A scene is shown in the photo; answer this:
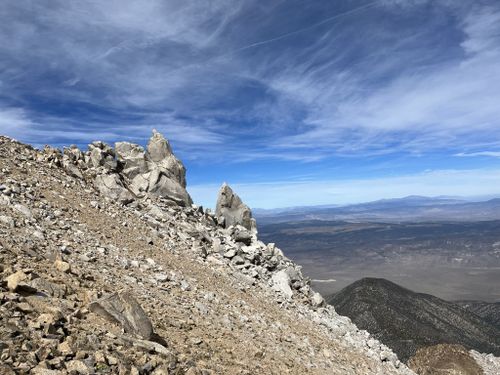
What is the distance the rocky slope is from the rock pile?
0.06 meters

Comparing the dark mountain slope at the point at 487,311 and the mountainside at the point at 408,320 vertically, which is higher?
the mountainside at the point at 408,320

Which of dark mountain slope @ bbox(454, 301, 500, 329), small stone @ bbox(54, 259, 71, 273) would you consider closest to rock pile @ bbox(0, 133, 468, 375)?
small stone @ bbox(54, 259, 71, 273)

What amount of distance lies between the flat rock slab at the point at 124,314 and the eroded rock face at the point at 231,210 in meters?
23.3

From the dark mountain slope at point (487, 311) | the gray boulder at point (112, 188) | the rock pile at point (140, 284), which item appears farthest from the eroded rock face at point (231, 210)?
the dark mountain slope at point (487, 311)

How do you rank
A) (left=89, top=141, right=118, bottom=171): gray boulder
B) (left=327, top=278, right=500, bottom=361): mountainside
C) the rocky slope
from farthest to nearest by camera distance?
(left=327, top=278, right=500, bottom=361): mountainside → (left=89, top=141, right=118, bottom=171): gray boulder → the rocky slope

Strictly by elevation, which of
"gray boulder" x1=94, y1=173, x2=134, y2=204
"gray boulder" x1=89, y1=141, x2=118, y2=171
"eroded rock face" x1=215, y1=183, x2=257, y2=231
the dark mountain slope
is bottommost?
the dark mountain slope

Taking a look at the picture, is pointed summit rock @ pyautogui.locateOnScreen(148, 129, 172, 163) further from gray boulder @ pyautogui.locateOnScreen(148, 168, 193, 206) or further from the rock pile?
gray boulder @ pyautogui.locateOnScreen(148, 168, 193, 206)

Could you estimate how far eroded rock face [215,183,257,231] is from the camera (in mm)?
36125

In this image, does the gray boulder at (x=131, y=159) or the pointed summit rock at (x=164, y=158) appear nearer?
the gray boulder at (x=131, y=159)

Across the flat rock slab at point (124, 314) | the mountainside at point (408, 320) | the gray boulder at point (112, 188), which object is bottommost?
the mountainside at point (408, 320)

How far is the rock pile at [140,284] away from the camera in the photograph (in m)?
9.80

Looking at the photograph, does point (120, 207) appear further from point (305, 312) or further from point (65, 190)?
point (305, 312)

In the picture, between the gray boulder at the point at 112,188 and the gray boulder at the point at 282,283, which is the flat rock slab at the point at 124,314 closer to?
the gray boulder at the point at 282,283

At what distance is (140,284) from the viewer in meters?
16.7
